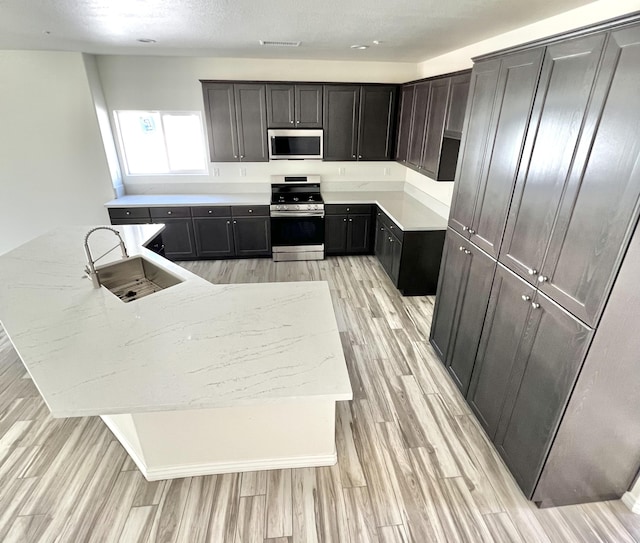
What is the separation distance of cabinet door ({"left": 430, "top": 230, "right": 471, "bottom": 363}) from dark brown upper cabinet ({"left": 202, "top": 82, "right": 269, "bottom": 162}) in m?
2.96

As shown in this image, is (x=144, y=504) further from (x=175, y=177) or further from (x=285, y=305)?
(x=175, y=177)

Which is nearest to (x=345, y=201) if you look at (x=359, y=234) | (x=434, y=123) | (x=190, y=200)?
(x=359, y=234)

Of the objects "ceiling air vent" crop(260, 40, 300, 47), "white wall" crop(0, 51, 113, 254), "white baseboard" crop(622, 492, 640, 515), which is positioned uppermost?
"ceiling air vent" crop(260, 40, 300, 47)

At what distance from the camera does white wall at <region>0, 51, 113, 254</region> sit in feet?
13.1

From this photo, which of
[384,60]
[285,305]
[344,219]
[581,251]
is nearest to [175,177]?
[344,219]

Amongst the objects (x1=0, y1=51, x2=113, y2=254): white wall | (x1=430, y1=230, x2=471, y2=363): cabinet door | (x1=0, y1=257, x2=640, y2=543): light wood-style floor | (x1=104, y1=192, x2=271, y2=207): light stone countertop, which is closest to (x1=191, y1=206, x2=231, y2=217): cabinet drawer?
(x1=104, y1=192, x2=271, y2=207): light stone countertop

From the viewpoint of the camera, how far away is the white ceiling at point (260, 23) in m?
2.14

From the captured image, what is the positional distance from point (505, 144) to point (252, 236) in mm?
3500

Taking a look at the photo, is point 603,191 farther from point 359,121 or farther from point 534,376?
point 359,121

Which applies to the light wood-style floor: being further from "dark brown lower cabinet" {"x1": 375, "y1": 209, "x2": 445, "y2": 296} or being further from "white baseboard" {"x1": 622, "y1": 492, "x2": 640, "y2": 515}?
"dark brown lower cabinet" {"x1": 375, "y1": 209, "x2": 445, "y2": 296}

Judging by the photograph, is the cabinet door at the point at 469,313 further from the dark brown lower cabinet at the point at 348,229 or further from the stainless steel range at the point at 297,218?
the stainless steel range at the point at 297,218

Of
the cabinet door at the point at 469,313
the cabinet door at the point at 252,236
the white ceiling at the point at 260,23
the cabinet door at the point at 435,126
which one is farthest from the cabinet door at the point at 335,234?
the cabinet door at the point at 469,313

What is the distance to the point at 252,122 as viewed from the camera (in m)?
4.46

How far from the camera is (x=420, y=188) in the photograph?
15.3 feet
